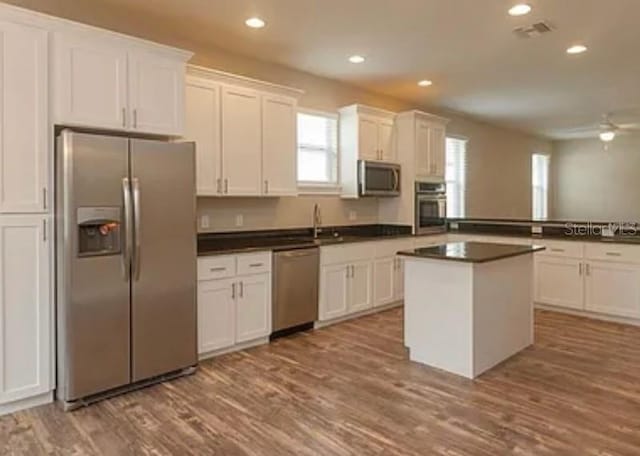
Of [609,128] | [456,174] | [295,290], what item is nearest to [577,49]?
[456,174]

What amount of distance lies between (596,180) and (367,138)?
6.45 m

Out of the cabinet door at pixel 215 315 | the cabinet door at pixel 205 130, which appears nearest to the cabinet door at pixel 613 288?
the cabinet door at pixel 215 315

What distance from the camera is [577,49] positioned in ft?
15.0

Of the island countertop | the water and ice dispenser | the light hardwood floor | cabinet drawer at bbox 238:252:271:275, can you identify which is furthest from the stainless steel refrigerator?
the island countertop

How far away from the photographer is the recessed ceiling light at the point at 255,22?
3.88 m

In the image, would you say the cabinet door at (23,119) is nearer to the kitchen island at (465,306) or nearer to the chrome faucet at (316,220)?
the kitchen island at (465,306)

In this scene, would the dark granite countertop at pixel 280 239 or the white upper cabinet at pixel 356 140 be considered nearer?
the dark granite countertop at pixel 280 239

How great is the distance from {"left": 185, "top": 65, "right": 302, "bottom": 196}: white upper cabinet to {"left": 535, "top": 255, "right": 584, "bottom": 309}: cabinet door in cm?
313

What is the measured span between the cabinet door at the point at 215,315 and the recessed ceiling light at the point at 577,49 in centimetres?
383

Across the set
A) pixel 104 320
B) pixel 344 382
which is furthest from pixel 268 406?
pixel 104 320

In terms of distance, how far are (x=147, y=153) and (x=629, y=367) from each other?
402 cm

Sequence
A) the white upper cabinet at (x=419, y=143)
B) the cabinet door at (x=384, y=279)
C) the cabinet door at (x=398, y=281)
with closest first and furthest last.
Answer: the cabinet door at (x=384, y=279) → the cabinet door at (x=398, y=281) → the white upper cabinet at (x=419, y=143)

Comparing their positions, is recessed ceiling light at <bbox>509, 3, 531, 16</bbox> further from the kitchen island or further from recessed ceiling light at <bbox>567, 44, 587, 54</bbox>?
the kitchen island

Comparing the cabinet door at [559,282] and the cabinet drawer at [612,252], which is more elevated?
the cabinet drawer at [612,252]
